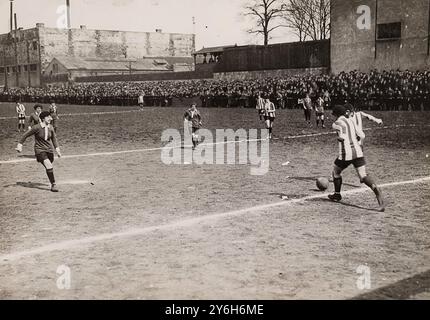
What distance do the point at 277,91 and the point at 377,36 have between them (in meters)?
8.18

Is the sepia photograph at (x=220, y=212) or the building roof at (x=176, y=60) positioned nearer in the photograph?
the sepia photograph at (x=220, y=212)

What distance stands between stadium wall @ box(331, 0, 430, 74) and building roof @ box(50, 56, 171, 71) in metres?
42.7

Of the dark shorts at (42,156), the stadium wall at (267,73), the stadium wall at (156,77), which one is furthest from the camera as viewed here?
the stadium wall at (156,77)

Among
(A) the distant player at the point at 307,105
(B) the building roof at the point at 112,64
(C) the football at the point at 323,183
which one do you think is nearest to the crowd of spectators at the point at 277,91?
(A) the distant player at the point at 307,105

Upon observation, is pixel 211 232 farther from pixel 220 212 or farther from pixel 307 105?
pixel 307 105

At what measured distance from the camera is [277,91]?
36.2m

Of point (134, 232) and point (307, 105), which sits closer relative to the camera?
point (134, 232)

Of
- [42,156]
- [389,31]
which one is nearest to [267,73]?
[389,31]

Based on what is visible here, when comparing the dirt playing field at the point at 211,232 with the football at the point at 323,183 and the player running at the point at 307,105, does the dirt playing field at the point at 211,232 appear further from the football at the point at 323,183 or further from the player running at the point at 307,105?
the player running at the point at 307,105

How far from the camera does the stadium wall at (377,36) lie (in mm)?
33500

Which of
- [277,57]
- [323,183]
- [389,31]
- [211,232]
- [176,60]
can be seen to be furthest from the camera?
[176,60]

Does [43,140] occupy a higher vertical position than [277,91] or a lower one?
lower

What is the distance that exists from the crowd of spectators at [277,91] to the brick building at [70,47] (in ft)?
46.3
